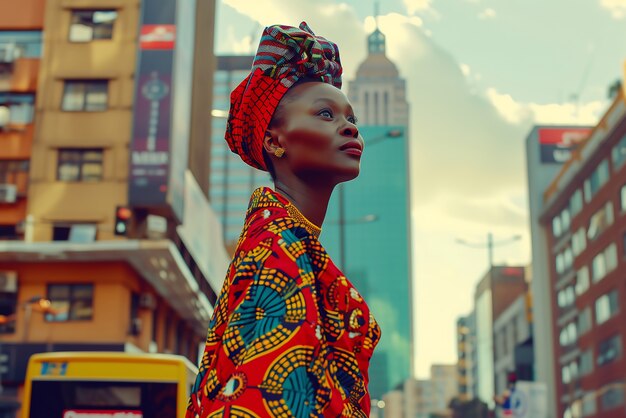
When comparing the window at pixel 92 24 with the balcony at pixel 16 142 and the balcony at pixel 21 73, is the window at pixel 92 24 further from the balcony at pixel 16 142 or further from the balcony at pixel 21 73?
the balcony at pixel 16 142

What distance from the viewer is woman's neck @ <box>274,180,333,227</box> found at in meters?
2.59

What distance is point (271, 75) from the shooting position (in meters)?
2.57

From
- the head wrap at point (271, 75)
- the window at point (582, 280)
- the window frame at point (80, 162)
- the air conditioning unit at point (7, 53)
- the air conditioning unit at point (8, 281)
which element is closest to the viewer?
the head wrap at point (271, 75)

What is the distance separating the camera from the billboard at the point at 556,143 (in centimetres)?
9088

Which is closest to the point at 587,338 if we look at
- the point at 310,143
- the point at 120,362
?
the point at 120,362

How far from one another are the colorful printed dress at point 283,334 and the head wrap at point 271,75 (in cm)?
26

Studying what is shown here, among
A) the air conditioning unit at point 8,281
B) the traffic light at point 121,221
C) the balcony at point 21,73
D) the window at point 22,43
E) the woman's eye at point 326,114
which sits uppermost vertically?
the window at point 22,43

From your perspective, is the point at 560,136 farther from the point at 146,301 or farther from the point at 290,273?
the point at 290,273

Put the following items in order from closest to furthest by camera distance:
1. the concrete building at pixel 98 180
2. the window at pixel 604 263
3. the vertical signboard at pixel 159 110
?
the concrete building at pixel 98 180 < the vertical signboard at pixel 159 110 < the window at pixel 604 263

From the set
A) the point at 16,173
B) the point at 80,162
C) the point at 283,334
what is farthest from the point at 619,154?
the point at 283,334

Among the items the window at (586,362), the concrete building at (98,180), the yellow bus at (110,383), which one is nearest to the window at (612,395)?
the window at (586,362)

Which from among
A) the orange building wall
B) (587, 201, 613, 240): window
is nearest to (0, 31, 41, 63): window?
the orange building wall

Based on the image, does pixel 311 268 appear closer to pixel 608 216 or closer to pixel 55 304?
pixel 55 304

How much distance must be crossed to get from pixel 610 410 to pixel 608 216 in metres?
13.6
